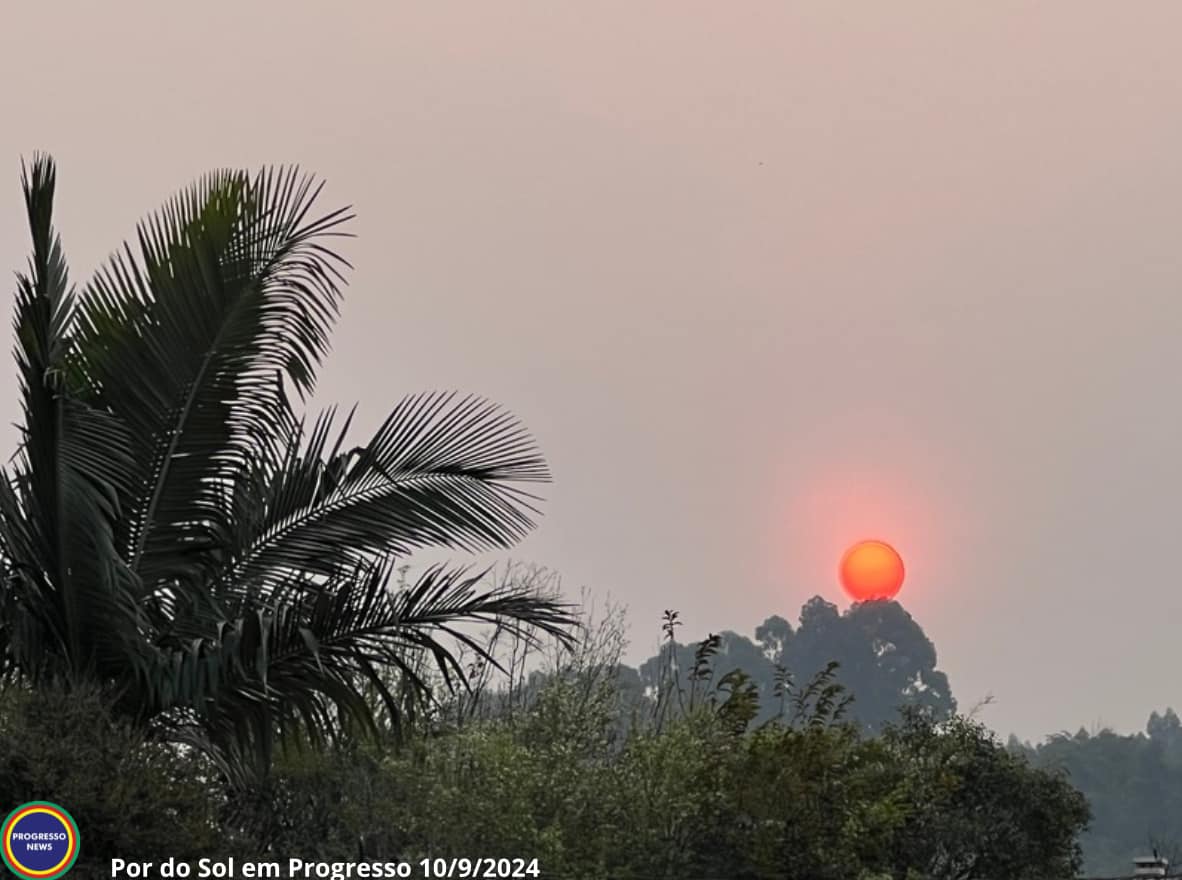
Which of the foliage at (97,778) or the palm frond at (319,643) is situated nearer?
the foliage at (97,778)

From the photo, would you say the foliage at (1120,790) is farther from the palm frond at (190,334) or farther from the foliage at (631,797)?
the palm frond at (190,334)

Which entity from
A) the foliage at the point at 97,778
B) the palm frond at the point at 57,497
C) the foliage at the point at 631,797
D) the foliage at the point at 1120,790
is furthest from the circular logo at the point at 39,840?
the foliage at the point at 1120,790

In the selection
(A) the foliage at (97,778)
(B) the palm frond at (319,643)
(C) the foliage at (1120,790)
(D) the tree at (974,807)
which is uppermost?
(C) the foliage at (1120,790)

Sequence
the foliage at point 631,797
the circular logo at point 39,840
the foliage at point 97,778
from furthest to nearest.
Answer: the foliage at point 631,797, the foliage at point 97,778, the circular logo at point 39,840

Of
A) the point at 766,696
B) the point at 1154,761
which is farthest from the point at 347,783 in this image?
the point at 766,696

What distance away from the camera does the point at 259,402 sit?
36.4 ft

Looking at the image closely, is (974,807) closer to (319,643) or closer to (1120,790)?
(319,643)

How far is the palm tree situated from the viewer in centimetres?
1012

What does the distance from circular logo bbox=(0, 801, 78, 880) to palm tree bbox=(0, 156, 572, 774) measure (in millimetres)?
873

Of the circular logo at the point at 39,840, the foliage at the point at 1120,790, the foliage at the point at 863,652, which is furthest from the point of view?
the foliage at the point at 863,652

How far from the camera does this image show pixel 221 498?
1102cm

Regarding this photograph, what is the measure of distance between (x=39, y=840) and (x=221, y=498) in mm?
2545

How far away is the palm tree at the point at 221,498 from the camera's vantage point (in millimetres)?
10117

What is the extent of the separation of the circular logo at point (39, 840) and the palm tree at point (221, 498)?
87cm
